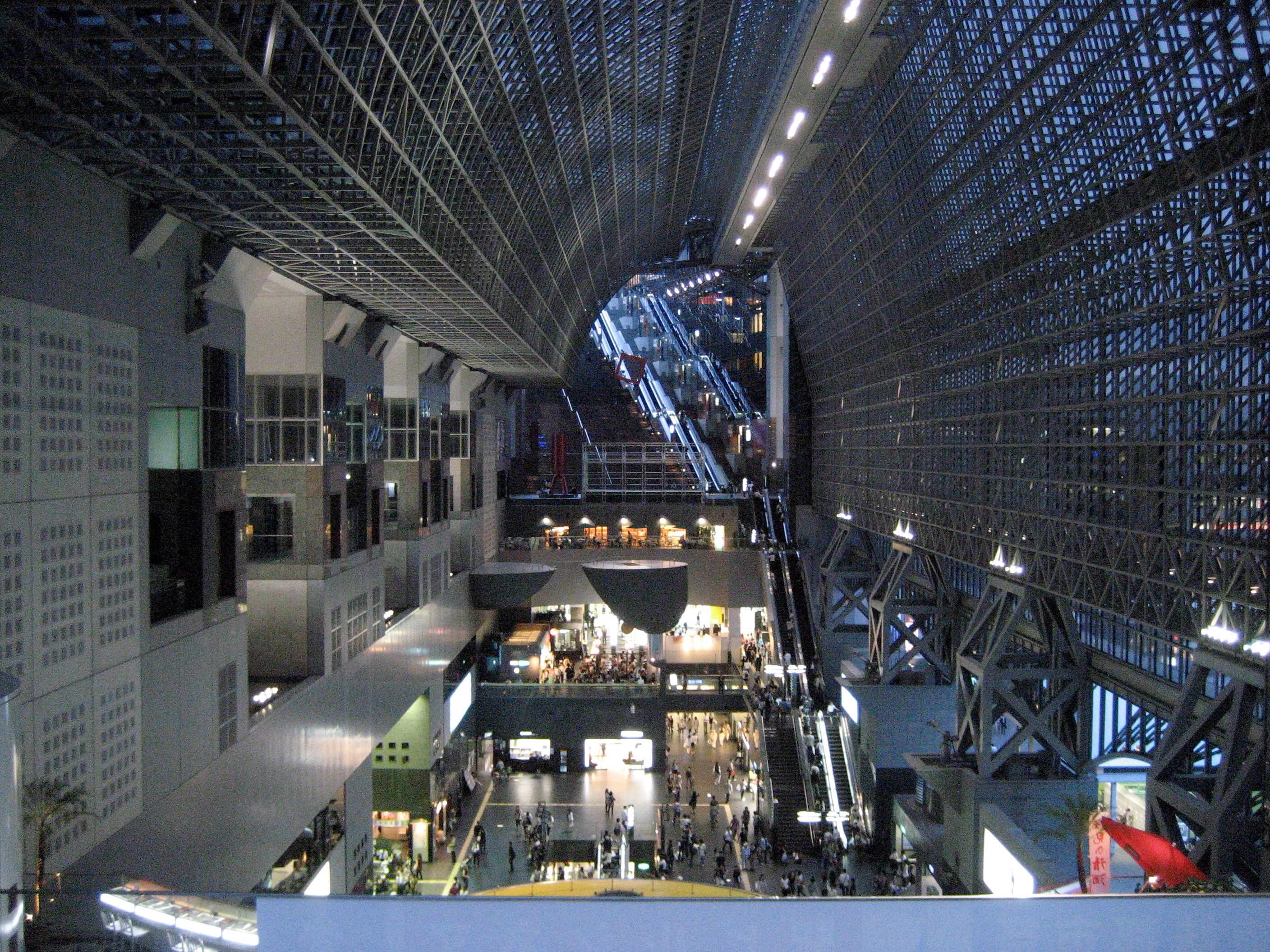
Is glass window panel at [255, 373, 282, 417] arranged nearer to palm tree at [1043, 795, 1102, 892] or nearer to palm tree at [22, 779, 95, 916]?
palm tree at [22, 779, 95, 916]

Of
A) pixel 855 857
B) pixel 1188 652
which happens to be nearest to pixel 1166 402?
pixel 1188 652

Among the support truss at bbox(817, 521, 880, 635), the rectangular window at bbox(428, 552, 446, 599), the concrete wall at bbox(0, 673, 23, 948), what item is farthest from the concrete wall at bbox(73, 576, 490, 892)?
the support truss at bbox(817, 521, 880, 635)

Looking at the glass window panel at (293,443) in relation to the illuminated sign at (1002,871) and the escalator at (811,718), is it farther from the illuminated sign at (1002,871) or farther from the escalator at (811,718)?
the escalator at (811,718)

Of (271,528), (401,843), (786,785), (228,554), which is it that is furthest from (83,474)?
(786,785)

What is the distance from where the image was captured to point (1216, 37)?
13.6 metres

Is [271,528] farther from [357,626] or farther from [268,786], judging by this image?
[268,786]

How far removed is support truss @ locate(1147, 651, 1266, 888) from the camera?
15.2 m

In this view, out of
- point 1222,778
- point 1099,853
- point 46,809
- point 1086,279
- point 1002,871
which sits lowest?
point 1002,871

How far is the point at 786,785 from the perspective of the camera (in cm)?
3478

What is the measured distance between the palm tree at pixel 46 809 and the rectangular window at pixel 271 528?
1086 centimetres

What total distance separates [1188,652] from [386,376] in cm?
2344

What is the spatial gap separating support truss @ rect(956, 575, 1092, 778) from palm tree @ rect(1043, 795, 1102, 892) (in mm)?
1236

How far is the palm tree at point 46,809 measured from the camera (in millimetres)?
11922

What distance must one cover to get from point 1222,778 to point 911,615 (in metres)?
21.6
